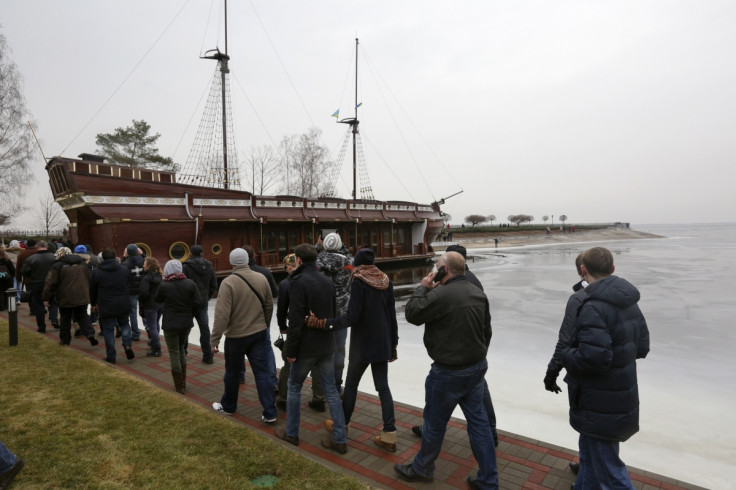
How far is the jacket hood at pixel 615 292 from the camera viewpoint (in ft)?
7.84

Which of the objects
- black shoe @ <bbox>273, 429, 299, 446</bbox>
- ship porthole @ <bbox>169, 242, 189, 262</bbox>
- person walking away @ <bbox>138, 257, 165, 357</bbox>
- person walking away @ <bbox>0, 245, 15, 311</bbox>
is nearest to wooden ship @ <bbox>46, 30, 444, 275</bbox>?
ship porthole @ <bbox>169, 242, 189, 262</bbox>

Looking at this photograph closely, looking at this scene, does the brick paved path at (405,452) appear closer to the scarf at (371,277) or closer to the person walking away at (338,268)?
the person walking away at (338,268)

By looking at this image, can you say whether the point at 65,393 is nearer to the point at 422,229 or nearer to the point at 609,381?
the point at 609,381

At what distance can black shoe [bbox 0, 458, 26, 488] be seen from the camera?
117 inches

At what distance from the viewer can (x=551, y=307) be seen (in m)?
10.9

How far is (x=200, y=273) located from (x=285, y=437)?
10.8ft

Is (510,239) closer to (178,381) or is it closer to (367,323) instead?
(178,381)

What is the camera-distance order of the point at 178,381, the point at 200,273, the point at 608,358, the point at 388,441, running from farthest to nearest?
1. the point at 200,273
2. the point at 178,381
3. the point at 388,441
4. the point at 608,358

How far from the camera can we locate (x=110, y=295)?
19.4 ft

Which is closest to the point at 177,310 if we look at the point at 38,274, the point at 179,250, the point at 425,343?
the point at 425,343

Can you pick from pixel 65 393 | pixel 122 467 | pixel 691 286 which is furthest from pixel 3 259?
pixel 691 286

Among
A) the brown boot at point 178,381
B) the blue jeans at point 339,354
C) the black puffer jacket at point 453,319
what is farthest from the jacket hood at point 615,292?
the brown boot at point 178,381

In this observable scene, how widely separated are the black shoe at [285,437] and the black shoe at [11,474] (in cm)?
196

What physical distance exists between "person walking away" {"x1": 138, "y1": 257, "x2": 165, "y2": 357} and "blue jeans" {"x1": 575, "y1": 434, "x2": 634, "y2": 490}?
570 cm
